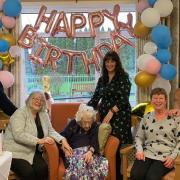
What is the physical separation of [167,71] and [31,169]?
192cm

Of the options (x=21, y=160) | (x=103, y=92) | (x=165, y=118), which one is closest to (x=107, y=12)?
(x=103, y=92)

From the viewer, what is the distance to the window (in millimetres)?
5168

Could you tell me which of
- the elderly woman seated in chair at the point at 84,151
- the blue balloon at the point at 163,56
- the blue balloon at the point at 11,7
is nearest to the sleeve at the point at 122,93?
the elderly woman seated in chair at the point at 84,151

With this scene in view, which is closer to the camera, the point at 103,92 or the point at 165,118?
the point at 165,118

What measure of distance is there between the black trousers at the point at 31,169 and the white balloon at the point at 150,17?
1.98m

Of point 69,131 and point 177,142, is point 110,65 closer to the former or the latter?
point 69,131

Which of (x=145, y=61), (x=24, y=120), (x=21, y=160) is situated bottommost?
(x=21, y=160)

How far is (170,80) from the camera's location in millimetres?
4805

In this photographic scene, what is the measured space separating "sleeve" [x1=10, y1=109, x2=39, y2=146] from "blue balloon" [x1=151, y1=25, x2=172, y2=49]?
68.0 inches

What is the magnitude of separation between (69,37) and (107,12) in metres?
0.59

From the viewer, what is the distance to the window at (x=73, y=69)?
5168mm

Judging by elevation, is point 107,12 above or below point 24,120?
A: above

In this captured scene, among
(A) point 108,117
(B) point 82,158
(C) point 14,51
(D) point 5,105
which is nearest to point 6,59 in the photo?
(C) point 14,51

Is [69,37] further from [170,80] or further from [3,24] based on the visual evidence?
[170,80]
